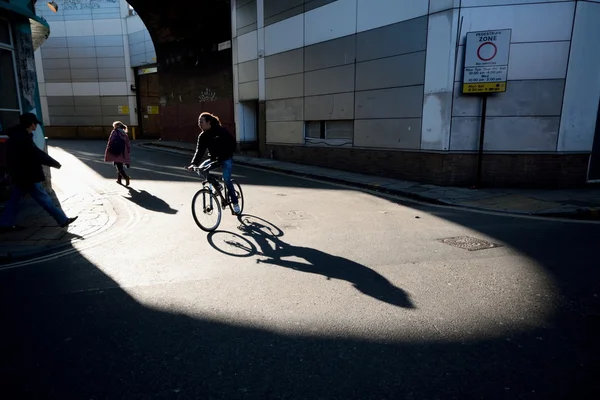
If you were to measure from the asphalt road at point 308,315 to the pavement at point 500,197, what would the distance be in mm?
1152

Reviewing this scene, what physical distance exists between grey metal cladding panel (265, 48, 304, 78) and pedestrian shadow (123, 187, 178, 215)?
26.3ft

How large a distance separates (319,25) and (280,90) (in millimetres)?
3182

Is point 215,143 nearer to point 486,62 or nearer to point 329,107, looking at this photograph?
point 486,62

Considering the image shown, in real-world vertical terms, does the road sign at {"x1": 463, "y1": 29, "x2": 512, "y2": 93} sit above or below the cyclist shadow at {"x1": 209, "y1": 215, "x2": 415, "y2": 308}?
above

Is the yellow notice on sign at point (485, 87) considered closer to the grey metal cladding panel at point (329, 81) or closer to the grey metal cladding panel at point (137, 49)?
the grey metal cladding panel at point (329, 81)

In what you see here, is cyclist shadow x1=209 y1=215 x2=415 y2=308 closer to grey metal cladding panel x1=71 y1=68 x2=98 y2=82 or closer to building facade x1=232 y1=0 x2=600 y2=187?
building facade x1=232 y1=0 x2=600 y2=187

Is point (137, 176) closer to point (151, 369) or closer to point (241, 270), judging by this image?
point (241, 270)

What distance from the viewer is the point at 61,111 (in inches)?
1235

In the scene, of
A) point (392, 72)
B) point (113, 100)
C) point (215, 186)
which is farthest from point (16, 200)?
point (113, 100)

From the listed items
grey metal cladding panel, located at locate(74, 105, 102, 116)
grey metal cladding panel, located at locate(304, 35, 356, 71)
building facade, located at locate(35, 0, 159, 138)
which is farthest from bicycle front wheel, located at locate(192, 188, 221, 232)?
grey metal cladding panel, located at locate(74, 105, 102, 116)

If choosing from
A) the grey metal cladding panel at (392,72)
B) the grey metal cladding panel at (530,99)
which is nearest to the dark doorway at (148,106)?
the grey metal cladding panel at (392,72)

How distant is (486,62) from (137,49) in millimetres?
27732

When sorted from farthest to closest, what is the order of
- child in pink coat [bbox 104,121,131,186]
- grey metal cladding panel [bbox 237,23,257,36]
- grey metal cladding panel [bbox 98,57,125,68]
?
grey metal cladding panel [bbox 98,57,125,68] < grey metal cladding panel [bbox 237,23,257,36] < child in pink coat [bbox 104,121,131,186]

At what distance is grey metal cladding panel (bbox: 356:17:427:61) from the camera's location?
1036 cm
